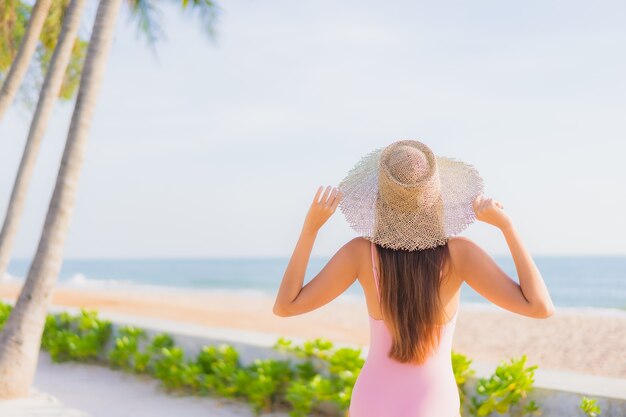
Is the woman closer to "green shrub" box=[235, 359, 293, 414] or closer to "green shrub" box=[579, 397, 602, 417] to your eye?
"green shrub" box=[579, 397, 602, 417]

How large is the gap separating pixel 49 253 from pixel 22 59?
4.78 m

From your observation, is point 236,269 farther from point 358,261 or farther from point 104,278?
point 358,261

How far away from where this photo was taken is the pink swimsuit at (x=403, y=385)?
209 centimetres

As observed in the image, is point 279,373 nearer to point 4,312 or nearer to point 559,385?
point 559,385

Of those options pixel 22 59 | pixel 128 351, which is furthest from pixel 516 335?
pixel 22 59

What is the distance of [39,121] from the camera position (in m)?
9.23

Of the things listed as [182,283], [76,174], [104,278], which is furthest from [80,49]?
[104,278]

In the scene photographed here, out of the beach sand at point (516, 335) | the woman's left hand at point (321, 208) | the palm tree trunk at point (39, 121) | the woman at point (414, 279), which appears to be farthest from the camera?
the beach sand at point (516, 335)

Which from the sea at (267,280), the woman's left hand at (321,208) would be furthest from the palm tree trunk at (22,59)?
the sea at (267,280)

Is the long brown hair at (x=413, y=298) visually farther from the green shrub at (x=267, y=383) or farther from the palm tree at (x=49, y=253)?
the palm tree at (x=49, y=253)

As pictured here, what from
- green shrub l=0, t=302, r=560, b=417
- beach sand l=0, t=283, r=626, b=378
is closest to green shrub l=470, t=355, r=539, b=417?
green shrub l=0, t=302, r=560, b=417

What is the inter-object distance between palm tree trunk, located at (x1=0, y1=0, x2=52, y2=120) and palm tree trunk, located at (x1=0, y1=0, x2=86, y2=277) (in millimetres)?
470

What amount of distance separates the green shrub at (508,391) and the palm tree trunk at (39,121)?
575 centimetres

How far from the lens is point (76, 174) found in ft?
19.1
